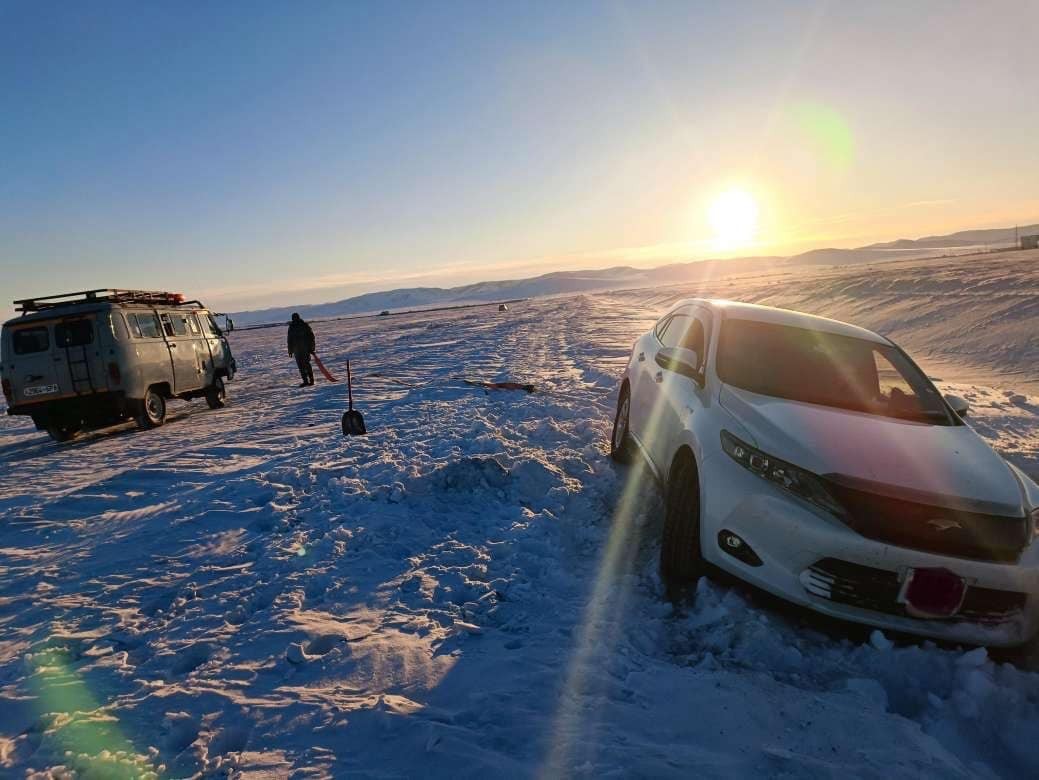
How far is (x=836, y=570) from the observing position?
2820 mm

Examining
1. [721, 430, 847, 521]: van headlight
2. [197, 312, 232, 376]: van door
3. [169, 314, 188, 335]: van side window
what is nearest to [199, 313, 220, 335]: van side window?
[197, 312, 232, 376]: van door

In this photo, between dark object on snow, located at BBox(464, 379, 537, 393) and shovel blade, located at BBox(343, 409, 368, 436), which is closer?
shovel blade, located at BBox(343, 409, 368, 436)

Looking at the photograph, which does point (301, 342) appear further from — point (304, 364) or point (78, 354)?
point (78, 354)

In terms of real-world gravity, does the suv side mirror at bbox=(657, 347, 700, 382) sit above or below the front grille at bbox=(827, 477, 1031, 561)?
above

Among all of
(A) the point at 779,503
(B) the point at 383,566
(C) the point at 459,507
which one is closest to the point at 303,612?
(B) the point at 383,566

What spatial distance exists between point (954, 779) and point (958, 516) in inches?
45.3

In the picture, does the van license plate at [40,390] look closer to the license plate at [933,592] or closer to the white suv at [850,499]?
the white suv at [850,499]

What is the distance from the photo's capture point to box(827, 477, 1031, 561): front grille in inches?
109

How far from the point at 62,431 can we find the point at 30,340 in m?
1.51

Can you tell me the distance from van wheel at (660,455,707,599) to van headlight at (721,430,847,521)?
1.10 feet

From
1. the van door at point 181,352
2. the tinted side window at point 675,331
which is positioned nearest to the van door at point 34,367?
the van door at point 181,352

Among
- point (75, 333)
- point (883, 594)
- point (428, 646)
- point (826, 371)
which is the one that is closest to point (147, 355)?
point (75, 333)

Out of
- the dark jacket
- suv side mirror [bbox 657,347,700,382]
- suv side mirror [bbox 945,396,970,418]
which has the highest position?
the dark jacket

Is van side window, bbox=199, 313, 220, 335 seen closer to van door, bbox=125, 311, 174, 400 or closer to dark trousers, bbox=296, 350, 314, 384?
dark trousers, bbox=296, 350, 314, 384
